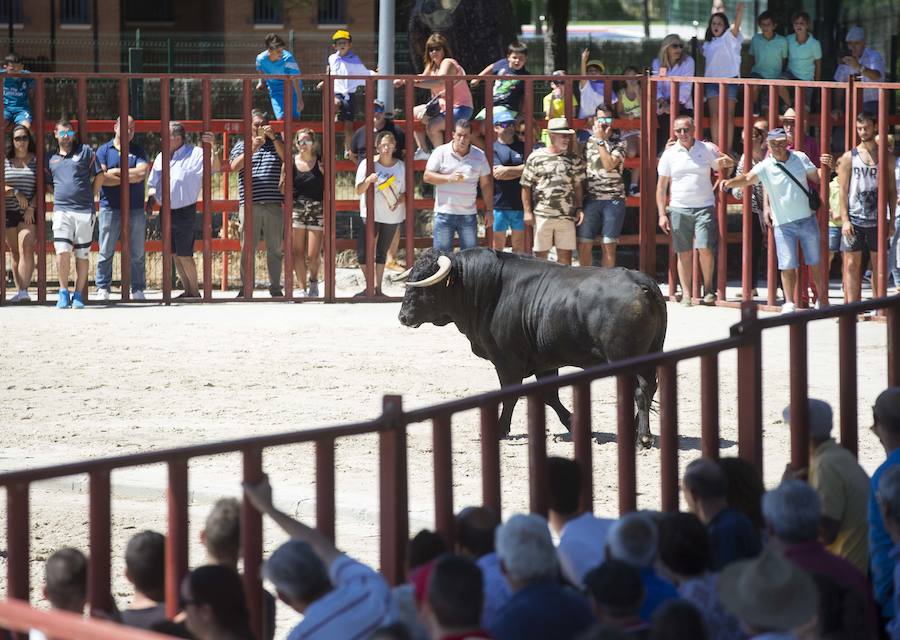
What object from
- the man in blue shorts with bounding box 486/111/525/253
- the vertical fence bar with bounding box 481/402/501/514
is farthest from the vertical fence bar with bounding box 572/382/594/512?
the man in blue shorts with bounding box 486/111/525/253

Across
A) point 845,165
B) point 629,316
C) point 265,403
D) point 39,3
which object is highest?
point 39,3

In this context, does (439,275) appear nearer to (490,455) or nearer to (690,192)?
(690,192)

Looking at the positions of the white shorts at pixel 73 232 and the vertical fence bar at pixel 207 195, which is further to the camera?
the vertical fence bar at pixel 207 195

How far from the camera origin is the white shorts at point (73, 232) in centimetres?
1670

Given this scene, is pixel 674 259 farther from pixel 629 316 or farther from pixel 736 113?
pixel 629 316

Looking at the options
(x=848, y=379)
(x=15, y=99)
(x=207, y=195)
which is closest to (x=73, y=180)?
→ (x=207, y=195)

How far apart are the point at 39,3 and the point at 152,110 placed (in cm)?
913

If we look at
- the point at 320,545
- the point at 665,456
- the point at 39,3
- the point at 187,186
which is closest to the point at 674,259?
the point at 187,186

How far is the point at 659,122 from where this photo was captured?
1842 cm

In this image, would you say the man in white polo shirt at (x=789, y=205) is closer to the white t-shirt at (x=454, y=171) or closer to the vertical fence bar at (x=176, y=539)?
the white t-shirt at (x=454, y=171)

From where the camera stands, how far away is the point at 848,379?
235 inches

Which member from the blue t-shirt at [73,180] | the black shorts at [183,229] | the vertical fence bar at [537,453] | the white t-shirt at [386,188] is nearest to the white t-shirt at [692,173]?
the white t-shirt at [386,188]

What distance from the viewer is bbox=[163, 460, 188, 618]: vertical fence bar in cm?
471

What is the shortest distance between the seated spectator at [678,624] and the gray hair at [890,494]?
1.32 meters
